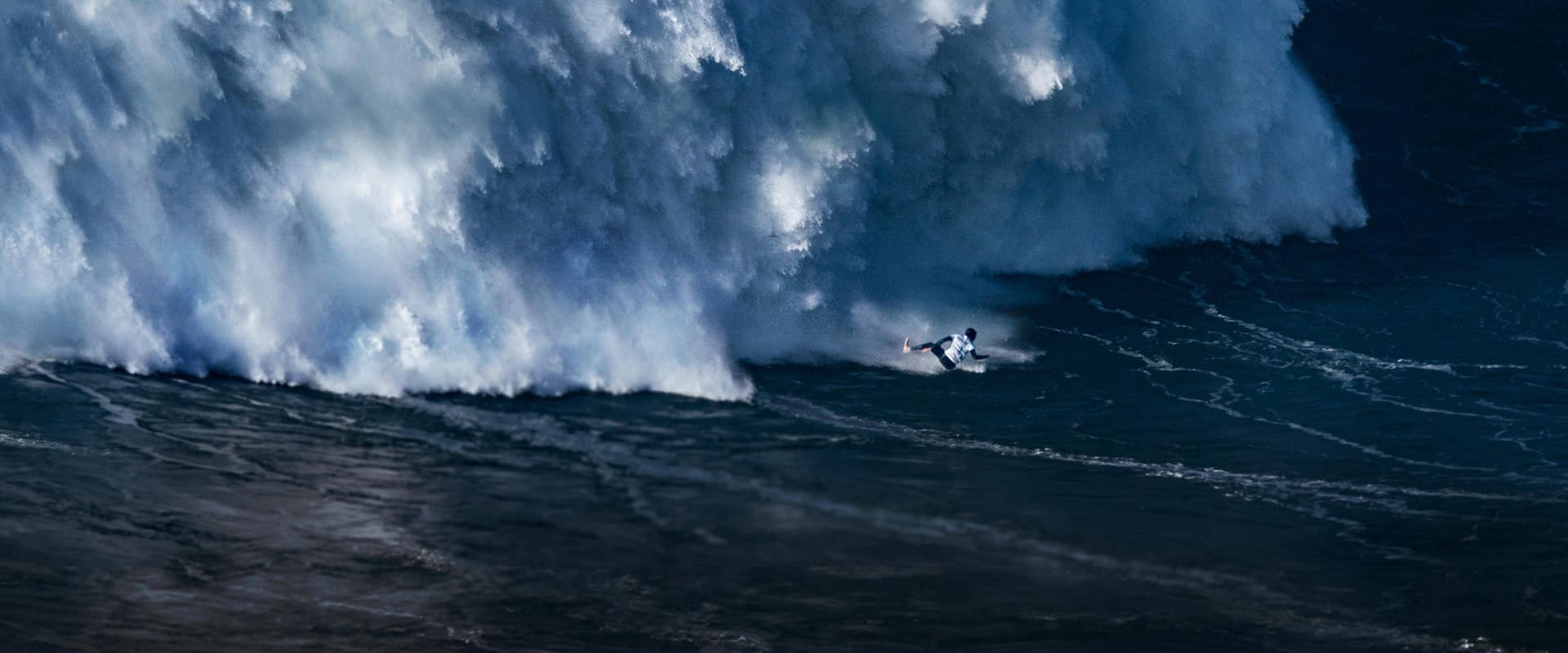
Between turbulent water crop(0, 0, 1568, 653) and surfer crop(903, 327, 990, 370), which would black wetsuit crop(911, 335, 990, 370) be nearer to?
surfer crop(903, 327, 990, 370)

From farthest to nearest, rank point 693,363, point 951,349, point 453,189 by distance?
1. point 951,349
2. point 693,363
3. point 453,189

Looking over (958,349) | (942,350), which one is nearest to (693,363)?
(942,350)

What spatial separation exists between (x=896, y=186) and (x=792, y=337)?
3757 millimetres

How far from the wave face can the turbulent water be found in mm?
55

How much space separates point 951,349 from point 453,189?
7.08 m

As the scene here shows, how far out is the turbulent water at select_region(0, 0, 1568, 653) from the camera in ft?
64.6

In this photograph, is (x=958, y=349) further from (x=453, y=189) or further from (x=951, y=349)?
(x=453, y=189)

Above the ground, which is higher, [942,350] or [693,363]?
[942,350]

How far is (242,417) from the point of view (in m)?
23.6

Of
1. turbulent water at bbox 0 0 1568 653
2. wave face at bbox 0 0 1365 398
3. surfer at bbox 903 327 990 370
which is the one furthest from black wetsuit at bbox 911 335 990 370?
wave face at bbox 0 0 1365 398

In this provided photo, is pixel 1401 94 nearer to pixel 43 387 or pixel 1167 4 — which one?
pixel 1167 4

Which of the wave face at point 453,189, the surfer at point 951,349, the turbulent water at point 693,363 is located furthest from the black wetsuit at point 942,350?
the wave face at point 453,189

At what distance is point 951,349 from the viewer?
89.4 ft

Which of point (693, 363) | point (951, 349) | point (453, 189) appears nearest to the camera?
point (453, 189)
